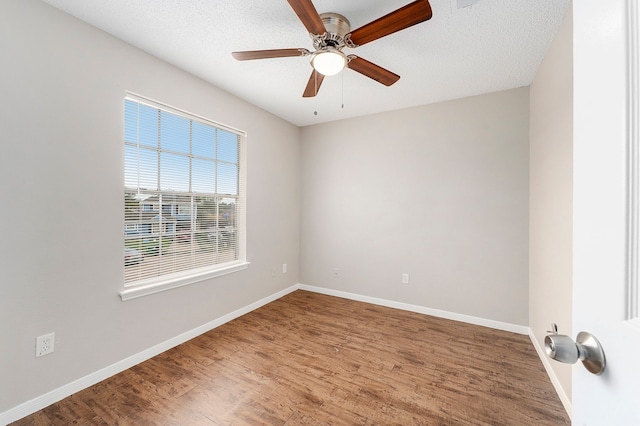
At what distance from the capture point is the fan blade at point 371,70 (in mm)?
1777

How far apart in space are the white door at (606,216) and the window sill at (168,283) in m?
2.58

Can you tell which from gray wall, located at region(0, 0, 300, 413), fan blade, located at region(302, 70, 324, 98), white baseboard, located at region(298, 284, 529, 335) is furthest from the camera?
white baseboard, located at region(298, 284, 529, 335)

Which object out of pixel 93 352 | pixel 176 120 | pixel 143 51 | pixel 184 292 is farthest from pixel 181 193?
pixel 93 352

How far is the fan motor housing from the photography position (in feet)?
5.32

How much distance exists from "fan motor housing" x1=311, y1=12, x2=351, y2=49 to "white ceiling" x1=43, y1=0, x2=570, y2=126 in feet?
0.15

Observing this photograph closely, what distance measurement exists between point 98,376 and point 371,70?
9.98ft

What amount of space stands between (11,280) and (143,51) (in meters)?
1.92

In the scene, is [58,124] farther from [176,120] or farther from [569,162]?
[569,162]

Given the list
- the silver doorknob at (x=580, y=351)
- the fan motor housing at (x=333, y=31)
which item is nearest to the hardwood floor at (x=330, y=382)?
the silver doorknob at (x=580, y=351)

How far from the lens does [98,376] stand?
1.87 meters

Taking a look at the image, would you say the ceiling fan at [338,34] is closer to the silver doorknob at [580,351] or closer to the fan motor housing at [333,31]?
the fan motor housing at [333,31]

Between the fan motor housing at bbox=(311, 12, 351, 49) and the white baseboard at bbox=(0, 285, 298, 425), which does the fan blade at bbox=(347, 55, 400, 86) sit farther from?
the white baseboard at bbox=(0, 285, 298, 425)

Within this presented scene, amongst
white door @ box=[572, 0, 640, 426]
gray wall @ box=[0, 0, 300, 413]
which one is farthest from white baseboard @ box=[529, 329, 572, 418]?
gray wall @ box=[0, 0, 300, 413]

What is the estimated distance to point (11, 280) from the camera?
153 centimetres
